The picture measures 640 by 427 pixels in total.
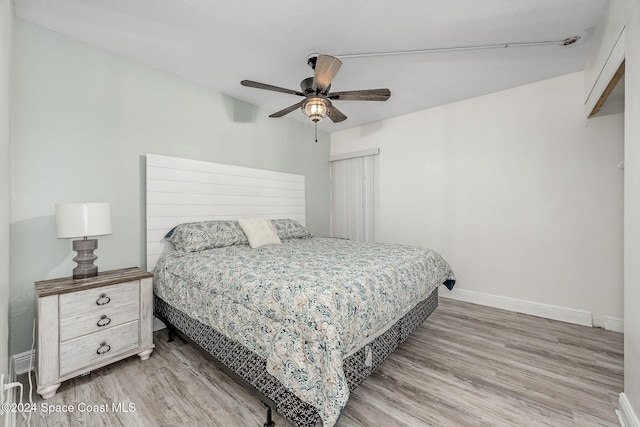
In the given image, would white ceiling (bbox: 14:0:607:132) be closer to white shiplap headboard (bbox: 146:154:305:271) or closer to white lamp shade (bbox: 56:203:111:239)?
white shiplap headboard (bbox: 146:154:305:271)

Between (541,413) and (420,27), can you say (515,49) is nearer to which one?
(420,27)

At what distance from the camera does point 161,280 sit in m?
2.31

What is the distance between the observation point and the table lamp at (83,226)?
1.82 metres

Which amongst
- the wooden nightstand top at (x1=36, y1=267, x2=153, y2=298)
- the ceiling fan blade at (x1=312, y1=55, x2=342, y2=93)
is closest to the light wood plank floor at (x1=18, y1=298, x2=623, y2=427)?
the wooden nightstand top at (x1=36, y1=267, x2=153, y2=298)

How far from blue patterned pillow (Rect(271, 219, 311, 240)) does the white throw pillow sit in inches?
9.1

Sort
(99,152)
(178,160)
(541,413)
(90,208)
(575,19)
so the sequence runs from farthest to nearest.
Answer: (178,160), (99,152), (575,19), (90,208), (541,413)

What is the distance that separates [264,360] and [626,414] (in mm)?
1941

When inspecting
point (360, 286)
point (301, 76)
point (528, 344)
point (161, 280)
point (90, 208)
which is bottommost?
point (528, 344)

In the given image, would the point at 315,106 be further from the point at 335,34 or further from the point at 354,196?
the point at 354,196

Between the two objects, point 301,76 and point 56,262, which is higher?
point 301,76

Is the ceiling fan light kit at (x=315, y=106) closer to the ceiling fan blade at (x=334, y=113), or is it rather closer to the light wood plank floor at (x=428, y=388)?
the ceiling fan blade at (x=334, y=113)

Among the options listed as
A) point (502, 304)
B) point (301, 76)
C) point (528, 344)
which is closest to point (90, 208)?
point (301, 76)

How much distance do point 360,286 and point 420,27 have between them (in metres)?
2.02

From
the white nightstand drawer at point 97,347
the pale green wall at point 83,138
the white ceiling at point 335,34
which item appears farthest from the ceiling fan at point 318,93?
the white nightstand drawer at point 97,347
